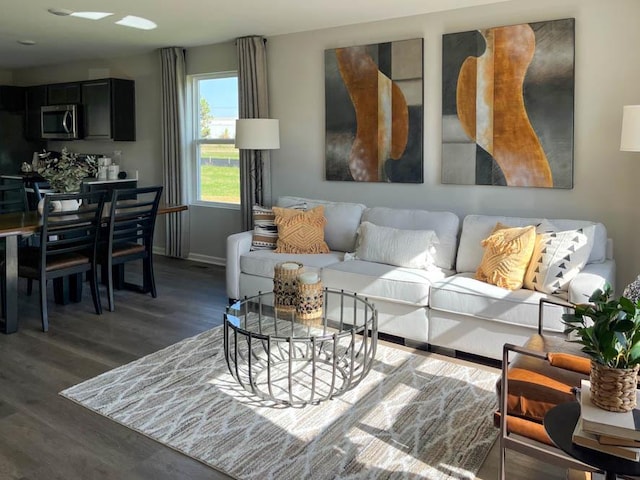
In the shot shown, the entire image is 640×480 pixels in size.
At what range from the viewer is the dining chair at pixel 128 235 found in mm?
4340

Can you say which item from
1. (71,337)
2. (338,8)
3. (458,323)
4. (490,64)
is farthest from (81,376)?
(490,64)

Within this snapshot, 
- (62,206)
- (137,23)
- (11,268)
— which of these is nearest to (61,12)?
(137,23)

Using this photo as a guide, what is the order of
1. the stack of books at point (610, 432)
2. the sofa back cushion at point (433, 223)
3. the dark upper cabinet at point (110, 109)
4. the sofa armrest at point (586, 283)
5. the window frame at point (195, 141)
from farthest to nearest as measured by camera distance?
the dark upper cabinet at point (110, 109)
the window frame at point (195, 141)
the sofa back cushion at point (433, 223)
the sofa armrest at point (586, 283)
the stack of books at point (610, 432)

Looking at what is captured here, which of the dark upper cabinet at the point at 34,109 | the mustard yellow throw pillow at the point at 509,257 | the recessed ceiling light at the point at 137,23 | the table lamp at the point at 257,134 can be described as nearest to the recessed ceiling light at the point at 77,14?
the recessed ceiling light at the point at 137,23

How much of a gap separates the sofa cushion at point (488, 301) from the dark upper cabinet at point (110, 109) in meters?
4.70

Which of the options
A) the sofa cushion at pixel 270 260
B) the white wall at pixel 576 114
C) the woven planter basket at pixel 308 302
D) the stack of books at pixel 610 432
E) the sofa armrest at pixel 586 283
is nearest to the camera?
the stack of books at pixel 610 432

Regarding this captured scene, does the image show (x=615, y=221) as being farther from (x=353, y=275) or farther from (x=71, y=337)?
(x=71, y=337)

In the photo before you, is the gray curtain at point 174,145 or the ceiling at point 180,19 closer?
the ceiling at point 180,19

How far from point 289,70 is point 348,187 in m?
1.30

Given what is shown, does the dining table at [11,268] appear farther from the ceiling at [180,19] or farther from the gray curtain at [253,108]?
the gray curtain at [253,108]

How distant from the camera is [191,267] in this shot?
598 centimetres

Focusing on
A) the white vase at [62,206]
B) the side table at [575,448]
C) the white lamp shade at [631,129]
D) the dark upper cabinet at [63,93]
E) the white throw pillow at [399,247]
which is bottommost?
the side table at [575,448]

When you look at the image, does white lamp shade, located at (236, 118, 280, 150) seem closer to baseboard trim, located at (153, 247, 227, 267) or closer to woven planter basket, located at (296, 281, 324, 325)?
baseboard trim, located at (153, 247, 227, 267)

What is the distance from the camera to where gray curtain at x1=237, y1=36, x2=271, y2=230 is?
5363mm
